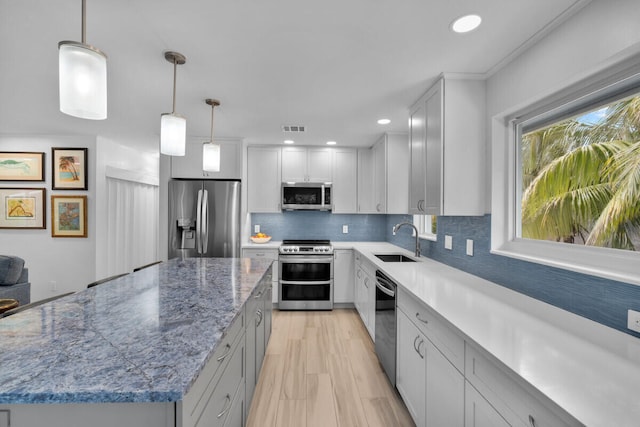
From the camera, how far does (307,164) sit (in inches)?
165

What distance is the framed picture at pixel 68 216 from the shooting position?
3.93m

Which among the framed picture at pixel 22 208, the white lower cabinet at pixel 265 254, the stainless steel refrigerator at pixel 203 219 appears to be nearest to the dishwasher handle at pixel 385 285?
the white lower cabinet at pixel 265 254

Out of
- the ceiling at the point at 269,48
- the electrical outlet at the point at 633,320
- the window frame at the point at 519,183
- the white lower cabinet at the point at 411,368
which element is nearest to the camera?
the electrical outlet at the point at 633,320

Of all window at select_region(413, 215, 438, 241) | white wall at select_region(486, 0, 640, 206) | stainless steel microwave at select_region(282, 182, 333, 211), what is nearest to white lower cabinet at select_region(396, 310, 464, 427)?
window at select_region(413, 215, 438, 241)

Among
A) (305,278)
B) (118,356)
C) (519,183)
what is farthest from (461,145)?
(305,278)

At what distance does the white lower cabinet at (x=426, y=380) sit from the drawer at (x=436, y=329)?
3 centimetres

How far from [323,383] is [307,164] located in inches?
113

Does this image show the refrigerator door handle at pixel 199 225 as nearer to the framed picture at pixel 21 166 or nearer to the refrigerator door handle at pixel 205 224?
the refrigerator door handle at pixel 205 224

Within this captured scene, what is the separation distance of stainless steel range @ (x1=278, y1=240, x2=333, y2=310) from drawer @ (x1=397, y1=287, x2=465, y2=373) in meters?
1.99

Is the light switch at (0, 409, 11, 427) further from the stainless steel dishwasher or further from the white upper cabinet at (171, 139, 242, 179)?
the white upper cabinet at (171, 139, 242, 179)

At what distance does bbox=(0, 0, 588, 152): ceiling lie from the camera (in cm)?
138

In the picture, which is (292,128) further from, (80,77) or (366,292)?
(80,77)

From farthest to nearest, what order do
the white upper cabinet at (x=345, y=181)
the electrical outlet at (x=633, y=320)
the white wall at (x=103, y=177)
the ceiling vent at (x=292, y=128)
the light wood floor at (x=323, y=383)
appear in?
the white upper cabinet at (x=345, y=181)
the white wall at (x=103, y=177)
the ceiling vent at (x=292, y=128)
the light wood floor at (x=323, y=383)
the electrical outlet at (x=633, y=320)

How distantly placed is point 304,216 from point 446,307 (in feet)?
10.5
